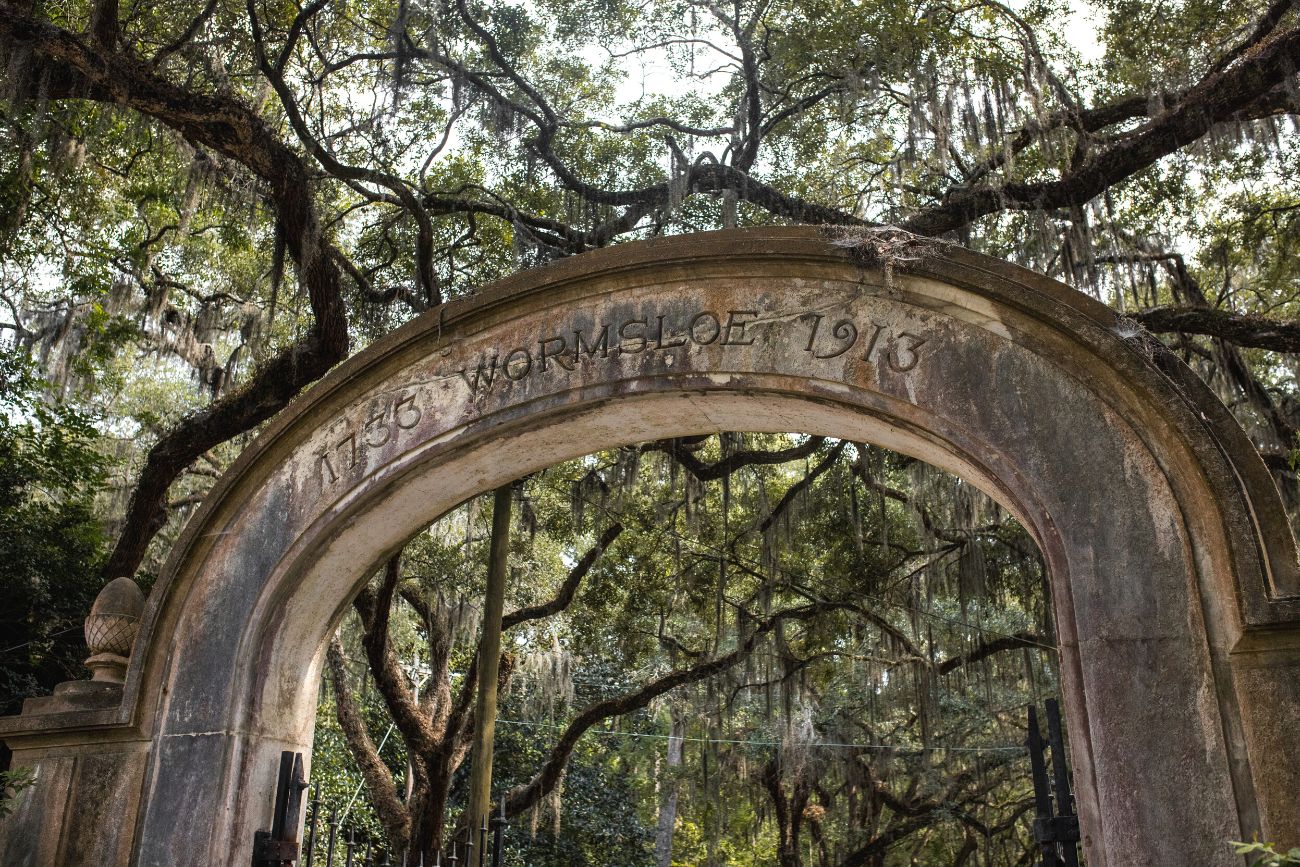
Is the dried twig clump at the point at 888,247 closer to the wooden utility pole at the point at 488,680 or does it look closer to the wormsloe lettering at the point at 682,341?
the wormsloe lettering at the point at 682,341

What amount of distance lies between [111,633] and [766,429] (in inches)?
110

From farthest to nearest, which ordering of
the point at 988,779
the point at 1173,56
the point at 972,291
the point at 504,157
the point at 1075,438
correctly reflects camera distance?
1. the point at 988,779
2. the point at 504,157
3. the point at 1173,56
4. the point at 972,291
5. the point at 1075,438

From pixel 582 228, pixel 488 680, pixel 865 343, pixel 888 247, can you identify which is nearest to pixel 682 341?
pixel 865 343

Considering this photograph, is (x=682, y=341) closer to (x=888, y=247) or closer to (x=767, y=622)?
(x=888, y=247)

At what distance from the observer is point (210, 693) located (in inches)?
183

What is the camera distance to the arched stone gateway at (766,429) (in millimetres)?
3379

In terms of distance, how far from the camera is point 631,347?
452cm

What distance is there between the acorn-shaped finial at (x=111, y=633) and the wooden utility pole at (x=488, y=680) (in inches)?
70.9

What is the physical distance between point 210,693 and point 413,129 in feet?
17.6

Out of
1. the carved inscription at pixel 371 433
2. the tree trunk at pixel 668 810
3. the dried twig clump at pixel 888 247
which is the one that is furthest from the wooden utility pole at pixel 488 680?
the tree trunk at pixel 668 810

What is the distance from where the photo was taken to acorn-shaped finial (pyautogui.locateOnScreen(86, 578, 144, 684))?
491 centimetres

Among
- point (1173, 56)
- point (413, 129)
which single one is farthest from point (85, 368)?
point (1173, 56)

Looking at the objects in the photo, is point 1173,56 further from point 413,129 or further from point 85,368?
point 85,368

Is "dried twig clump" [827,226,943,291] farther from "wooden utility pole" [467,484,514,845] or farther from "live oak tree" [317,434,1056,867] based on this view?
"live oak tree" [317,434,1056,867]
